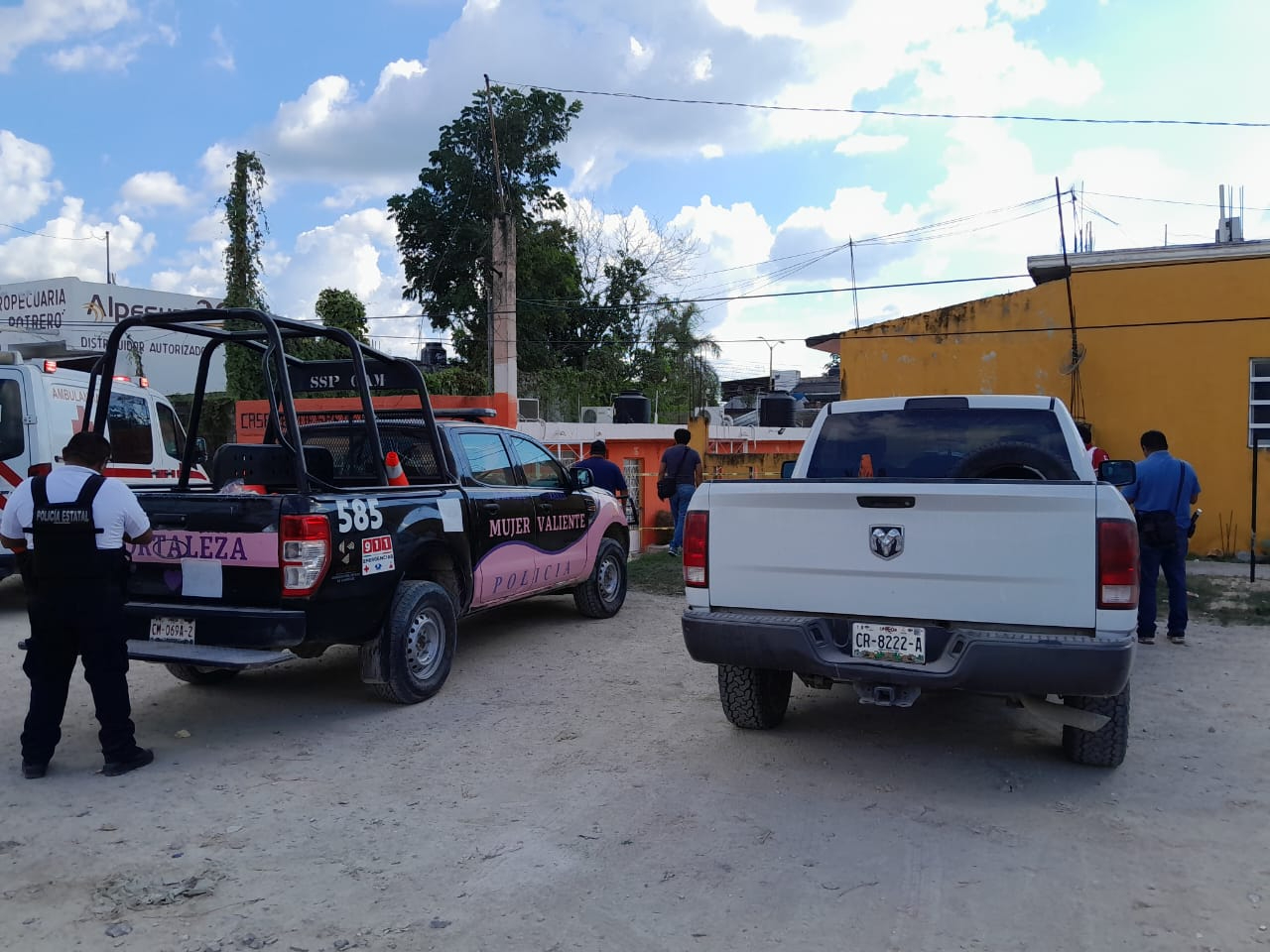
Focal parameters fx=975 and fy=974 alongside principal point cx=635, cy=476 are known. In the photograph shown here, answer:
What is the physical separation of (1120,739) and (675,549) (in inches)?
325

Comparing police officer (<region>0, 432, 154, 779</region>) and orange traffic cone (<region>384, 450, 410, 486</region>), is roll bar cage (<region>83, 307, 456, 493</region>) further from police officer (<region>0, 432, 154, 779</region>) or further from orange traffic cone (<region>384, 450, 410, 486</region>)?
police officer (<region>0, 432, 154, 779</region>)

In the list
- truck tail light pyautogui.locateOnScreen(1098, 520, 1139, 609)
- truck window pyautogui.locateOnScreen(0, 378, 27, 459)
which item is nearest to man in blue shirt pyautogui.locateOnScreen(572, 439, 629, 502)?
truck window pyautogui.locateOnScreen(0, 378, 27, 459)

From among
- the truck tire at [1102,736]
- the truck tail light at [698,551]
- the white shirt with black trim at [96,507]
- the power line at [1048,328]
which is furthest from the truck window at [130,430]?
the power line at [1048,328]

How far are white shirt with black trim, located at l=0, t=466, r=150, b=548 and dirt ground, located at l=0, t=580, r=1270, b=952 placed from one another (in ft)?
3.91

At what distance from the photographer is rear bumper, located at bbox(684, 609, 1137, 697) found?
4.04 m

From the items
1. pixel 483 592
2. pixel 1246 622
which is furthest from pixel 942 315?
pixel 483 592

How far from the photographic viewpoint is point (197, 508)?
17.1ft

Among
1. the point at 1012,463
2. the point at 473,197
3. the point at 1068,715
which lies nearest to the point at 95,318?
the point at 473,197

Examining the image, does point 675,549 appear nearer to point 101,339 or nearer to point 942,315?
point 942,315

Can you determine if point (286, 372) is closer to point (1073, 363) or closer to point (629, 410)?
point (1073, 363)

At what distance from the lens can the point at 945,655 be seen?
4258 mm

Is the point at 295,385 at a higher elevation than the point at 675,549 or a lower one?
higher

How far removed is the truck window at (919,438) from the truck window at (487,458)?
8.30 ft

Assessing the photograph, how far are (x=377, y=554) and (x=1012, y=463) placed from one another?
12.1 ft
